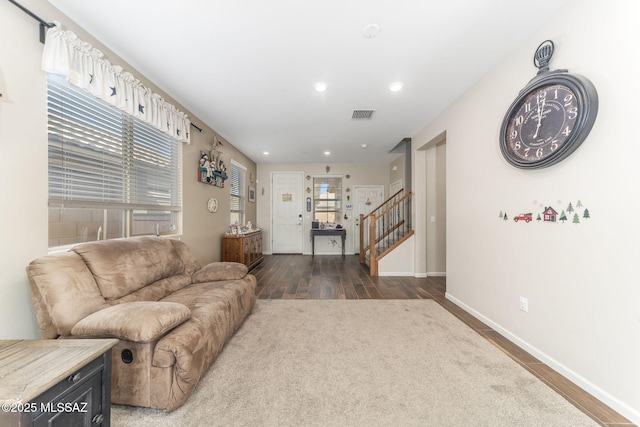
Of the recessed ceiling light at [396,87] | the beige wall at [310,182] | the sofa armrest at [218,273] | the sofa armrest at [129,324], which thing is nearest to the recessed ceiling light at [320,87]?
the recessed ceiling light at [396,87]

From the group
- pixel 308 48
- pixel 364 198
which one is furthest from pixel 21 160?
pixel 364 198

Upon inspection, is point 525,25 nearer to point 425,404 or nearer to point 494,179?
point 494,179

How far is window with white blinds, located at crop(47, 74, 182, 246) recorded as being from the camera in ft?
6.04

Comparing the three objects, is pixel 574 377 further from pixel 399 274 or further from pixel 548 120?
pixel 399 274

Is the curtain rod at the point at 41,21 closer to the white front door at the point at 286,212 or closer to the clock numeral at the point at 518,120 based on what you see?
the clock numeral at the point at 518,120

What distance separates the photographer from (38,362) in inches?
38.7

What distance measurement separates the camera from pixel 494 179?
245 centimetres

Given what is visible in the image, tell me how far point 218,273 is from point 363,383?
5.83ft

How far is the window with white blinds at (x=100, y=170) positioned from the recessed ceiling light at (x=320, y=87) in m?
1.95

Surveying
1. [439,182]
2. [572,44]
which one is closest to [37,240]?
[572,44]

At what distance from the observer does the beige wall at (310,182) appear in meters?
7.05

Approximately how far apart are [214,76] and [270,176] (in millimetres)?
4458

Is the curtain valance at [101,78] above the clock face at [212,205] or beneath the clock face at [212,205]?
above

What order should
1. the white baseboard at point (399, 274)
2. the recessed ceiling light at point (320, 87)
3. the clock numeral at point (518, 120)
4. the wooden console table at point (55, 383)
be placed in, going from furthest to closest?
the white baseboard at point (399, 274), the recessed ceiling light at point (320, 87), the clock numeral at point (518, 120), the wooden console table at point (55, 383)
